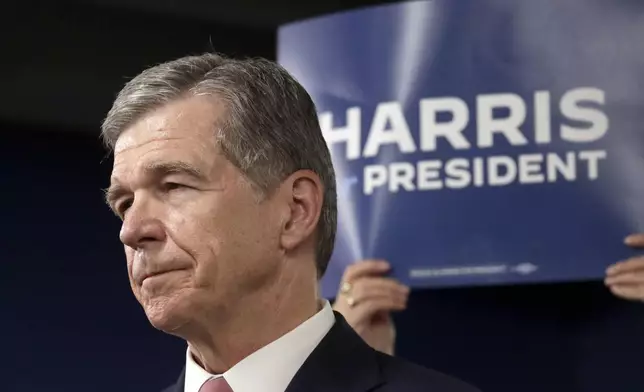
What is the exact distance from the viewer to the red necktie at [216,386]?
1.38m

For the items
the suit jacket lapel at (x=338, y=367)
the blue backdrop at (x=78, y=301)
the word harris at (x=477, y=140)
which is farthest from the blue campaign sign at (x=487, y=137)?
the suit jacket lapel at (x=338, y=367)

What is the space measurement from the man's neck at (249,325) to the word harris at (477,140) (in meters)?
0.79

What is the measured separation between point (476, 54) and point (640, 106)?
305 millimetres

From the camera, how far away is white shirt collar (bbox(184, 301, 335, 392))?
138 cm

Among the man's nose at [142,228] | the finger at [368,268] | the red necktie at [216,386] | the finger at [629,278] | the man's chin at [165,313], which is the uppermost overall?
the finger at [368,268]

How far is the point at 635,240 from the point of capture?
2.03 metres

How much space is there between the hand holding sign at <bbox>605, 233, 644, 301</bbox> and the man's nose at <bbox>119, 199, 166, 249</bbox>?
0.97 meters

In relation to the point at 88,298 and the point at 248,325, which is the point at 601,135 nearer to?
the point at 248,325

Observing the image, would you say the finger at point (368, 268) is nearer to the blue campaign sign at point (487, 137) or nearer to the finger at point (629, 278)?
the blue campaign sign at point (487, 137)

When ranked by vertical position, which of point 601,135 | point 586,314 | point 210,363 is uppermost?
point 601,135

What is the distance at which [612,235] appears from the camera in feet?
6.75

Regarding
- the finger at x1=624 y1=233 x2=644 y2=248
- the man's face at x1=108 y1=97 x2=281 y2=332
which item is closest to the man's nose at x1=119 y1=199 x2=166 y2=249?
the man's face at x1=108 y1=97 x2=281 y2=332

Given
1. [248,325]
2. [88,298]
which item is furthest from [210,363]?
[88,298]

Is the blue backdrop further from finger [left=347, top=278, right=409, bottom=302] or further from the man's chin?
the man's chin
